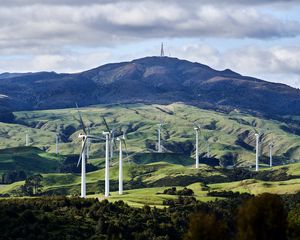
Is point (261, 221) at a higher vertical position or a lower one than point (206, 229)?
higher

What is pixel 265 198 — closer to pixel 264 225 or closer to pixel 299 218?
pixel 264 225

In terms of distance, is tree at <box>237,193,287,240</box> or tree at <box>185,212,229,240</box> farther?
tree at <box>237,193,287,240</box>

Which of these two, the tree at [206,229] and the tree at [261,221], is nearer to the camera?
the tree at [206,229]

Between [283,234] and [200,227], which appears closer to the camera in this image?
[200,227]

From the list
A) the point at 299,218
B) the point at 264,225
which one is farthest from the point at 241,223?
the point at 299,218

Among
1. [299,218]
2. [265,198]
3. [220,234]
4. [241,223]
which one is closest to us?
[220,234]

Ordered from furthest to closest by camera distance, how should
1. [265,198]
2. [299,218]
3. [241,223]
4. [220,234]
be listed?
[299,218] < [265,198] < [241,223] < [220,234]

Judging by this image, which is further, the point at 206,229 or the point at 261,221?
the point at 261,221
